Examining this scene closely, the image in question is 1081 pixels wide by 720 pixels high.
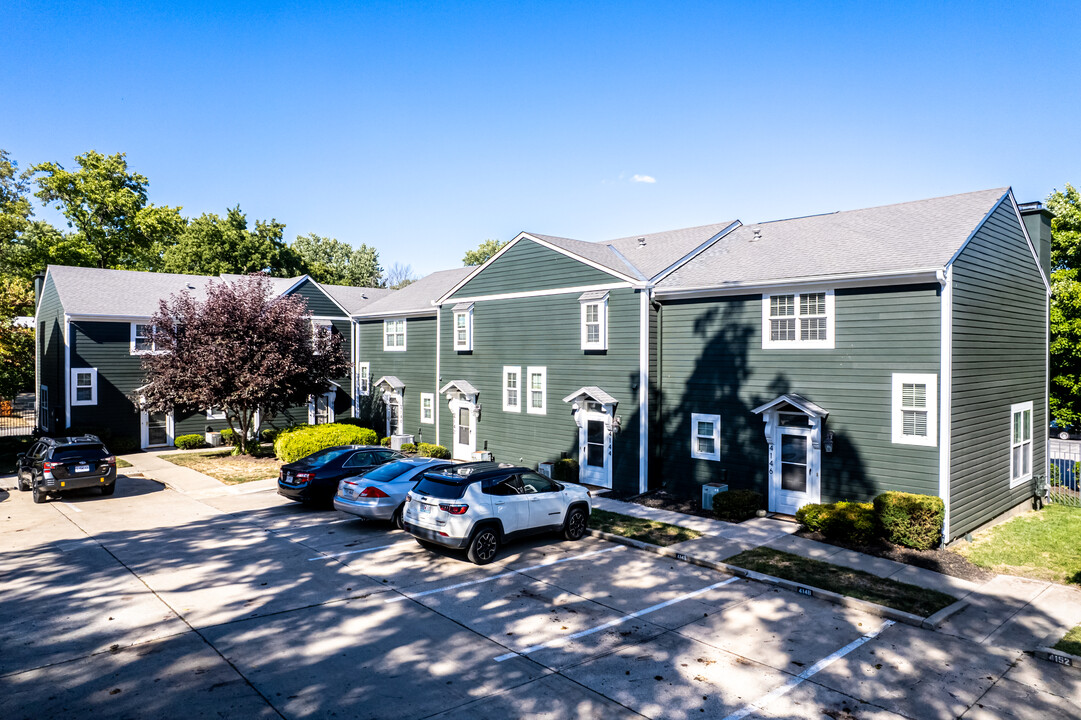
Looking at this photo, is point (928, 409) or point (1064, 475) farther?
point (1064, 475)

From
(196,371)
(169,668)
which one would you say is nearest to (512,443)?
(196,371)

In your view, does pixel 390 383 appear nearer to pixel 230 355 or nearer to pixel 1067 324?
pixel 230 355

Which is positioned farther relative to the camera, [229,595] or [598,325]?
[598,325]

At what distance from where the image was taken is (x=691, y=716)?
7008 millimetres

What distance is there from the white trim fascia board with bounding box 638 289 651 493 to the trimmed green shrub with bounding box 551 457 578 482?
2.31 metres

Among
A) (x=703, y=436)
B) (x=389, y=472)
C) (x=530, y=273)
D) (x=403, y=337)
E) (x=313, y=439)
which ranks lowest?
(x=313, y=439)

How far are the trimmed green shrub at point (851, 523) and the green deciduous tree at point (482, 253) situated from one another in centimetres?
5746

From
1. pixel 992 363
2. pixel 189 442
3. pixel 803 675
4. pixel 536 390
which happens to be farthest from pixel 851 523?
pixel 189 442

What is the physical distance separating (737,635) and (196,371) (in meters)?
21.2

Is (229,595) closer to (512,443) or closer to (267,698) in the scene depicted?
(267,698)

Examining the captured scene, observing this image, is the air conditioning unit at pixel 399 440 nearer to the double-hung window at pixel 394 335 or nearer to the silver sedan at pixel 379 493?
the double-hung window at pixel 394 335

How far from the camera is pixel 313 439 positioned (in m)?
24.1

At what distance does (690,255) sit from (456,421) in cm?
1103

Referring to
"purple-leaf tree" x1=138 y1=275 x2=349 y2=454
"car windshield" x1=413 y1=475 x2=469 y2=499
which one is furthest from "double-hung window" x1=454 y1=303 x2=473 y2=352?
"car windshield" x1=413 y1=475 x2=469 y2=499
